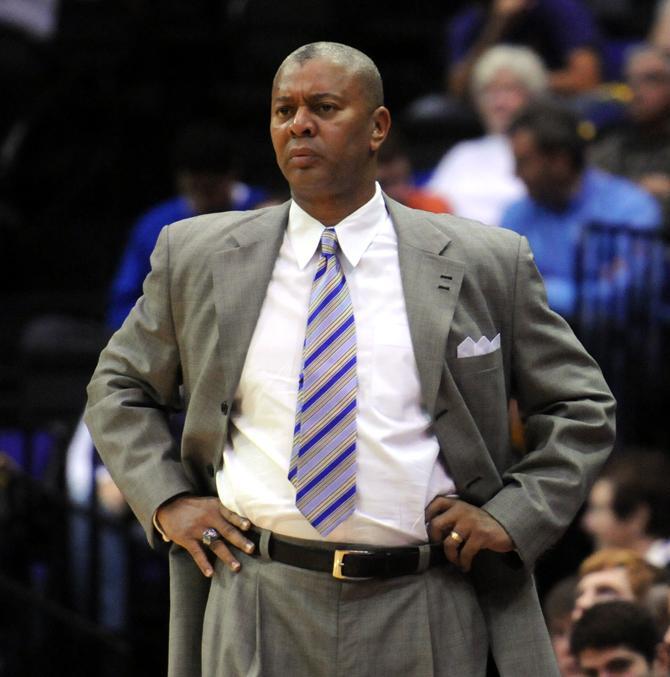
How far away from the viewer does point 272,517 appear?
295 cm

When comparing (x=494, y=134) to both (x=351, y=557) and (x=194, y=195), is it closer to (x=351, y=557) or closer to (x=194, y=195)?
(x=194, y=195)

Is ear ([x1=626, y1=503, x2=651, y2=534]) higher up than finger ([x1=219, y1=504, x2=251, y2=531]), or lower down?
lower down

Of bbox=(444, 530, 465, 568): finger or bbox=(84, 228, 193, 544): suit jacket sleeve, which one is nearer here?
bbox=(444, 530, 465, 568): finger

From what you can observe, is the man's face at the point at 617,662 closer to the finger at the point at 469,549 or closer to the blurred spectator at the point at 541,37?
the finger at the point at 469,549

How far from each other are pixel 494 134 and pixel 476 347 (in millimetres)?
4642

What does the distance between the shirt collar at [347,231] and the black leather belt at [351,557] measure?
20.7 inches

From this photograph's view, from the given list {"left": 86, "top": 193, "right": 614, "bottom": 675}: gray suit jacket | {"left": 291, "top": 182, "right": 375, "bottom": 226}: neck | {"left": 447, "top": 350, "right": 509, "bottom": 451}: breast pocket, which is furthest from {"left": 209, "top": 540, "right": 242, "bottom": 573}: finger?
{"left": 291, "top": 182, "right": 375, "bottom": 226}: neck

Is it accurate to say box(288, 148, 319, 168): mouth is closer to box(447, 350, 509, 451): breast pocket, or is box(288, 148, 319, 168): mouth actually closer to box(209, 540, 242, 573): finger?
box(447, 350, 509, 451): breast pocket

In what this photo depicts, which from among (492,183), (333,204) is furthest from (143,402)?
(492,183)

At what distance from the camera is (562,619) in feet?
14.6

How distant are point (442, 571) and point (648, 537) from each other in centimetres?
253

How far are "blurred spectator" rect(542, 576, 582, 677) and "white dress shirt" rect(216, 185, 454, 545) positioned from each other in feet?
4.97

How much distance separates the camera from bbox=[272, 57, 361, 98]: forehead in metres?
2.95

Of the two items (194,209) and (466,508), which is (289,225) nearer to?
(466,508)
